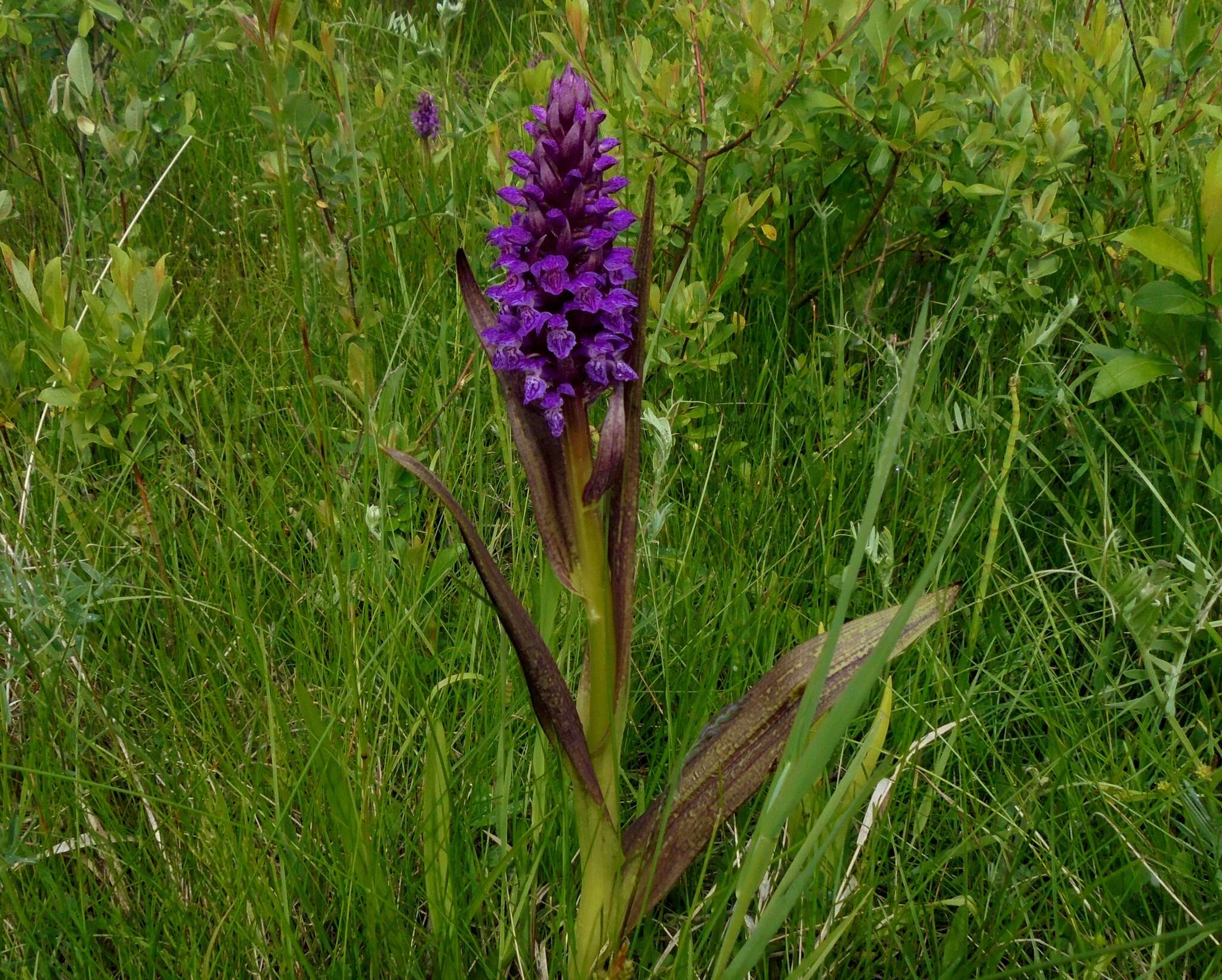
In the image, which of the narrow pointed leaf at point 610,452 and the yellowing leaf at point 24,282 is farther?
the yellowing leaf at point 24,282

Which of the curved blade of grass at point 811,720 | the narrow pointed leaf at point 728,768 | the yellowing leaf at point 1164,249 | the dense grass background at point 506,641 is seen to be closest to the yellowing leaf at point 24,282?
the dense grass background at point 506,641

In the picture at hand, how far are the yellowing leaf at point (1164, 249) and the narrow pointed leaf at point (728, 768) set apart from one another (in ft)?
2.64

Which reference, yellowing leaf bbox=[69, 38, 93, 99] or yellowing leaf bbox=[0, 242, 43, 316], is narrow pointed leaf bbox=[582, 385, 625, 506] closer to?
yellowing leaf bbox=[0, 242, 43, 316]

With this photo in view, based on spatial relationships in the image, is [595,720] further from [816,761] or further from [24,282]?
[24,282]

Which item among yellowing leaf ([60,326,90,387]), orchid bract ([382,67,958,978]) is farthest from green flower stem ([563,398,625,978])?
yellowing leaf ([60,326,90,387])

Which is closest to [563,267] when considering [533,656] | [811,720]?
[533,656]

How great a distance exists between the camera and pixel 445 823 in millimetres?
1212

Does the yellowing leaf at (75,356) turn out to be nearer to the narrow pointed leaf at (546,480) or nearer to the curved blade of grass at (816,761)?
the narrow pointed leaf at (546,480)

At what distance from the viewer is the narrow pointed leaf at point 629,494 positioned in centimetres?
113

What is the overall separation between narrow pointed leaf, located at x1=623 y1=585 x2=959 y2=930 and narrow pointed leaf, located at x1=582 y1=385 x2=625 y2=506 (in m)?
0.31

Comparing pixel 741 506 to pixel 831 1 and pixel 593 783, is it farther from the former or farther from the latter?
pixel 831 1

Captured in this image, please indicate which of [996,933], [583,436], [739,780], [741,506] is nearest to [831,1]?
[741,506]

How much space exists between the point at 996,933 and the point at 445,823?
25.3 inches

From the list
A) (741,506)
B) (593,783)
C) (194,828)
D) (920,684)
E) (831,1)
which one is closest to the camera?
(593,783)
